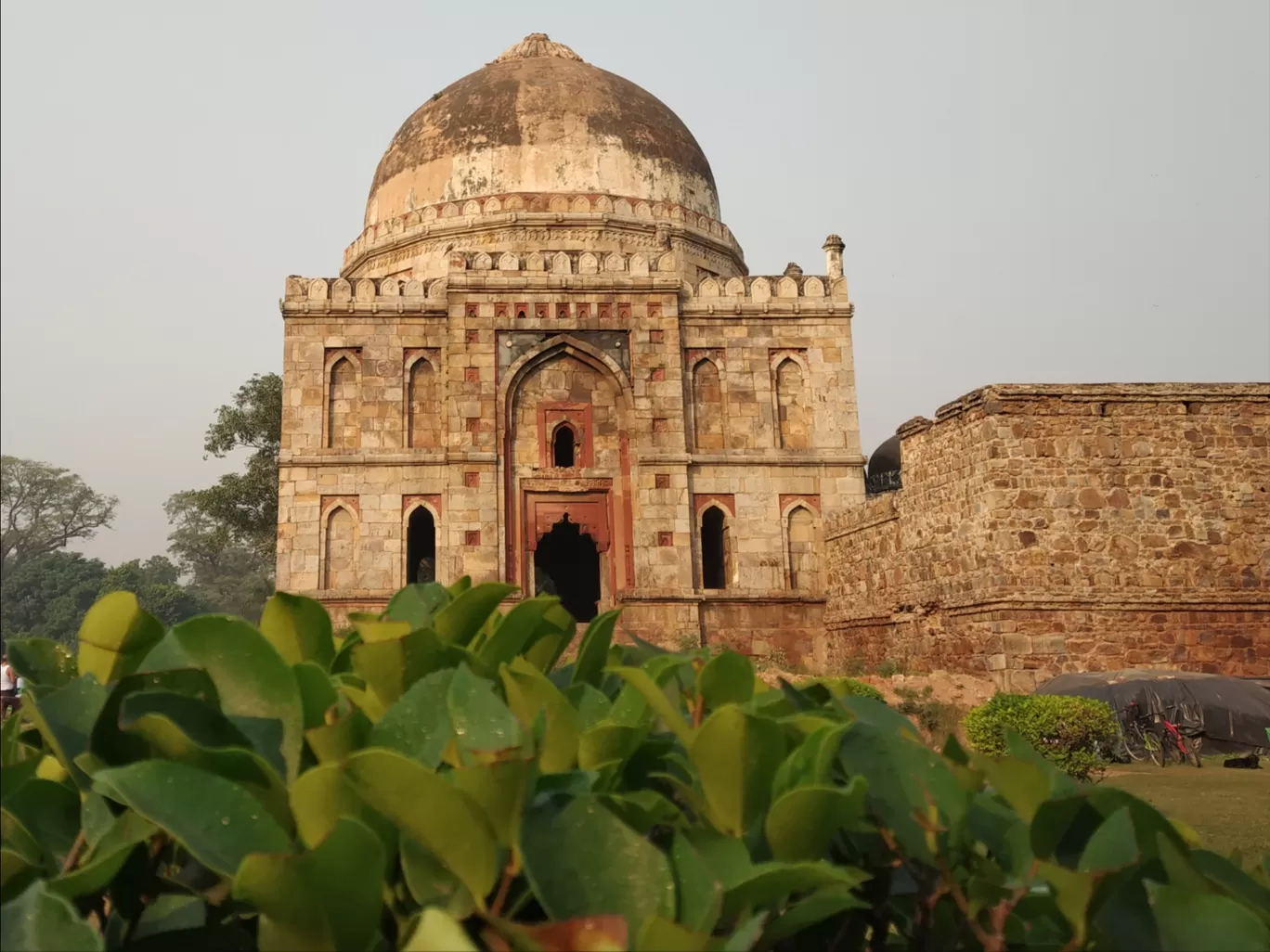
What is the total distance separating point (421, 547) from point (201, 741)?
17247 mm

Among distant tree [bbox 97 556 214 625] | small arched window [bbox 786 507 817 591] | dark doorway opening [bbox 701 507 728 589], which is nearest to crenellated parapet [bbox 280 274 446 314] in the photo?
dark doorway opening [bbox 701 507 728 589]

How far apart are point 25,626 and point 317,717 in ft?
186

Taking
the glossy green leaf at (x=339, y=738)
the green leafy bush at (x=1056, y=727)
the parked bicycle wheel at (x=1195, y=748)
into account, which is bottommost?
the parked bicycle wheel at (x=1195, y=748)

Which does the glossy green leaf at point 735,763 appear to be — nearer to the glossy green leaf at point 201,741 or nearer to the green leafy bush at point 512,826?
the green leafy bush at point 512,826

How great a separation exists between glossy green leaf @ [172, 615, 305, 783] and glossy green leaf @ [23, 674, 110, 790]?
0.32 ft

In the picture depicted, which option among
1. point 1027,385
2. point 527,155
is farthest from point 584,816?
point 527,155

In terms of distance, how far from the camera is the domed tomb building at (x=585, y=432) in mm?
16516

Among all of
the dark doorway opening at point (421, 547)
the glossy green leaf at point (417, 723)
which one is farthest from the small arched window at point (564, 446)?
the glossy green leaf at point (417, 723)

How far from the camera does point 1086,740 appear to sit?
28.6 feet

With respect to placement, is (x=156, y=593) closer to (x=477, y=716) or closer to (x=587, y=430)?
(x=587, y=430)

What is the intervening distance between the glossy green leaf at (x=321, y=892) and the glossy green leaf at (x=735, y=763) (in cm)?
31

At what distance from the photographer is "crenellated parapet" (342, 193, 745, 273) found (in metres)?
19.2

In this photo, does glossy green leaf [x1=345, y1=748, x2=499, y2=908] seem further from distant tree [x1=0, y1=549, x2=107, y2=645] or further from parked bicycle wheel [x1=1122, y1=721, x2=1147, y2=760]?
distant tree [x1=0, y1=549, x2=107, y2=645]

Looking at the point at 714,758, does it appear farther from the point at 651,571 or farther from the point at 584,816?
the point at 651,571
